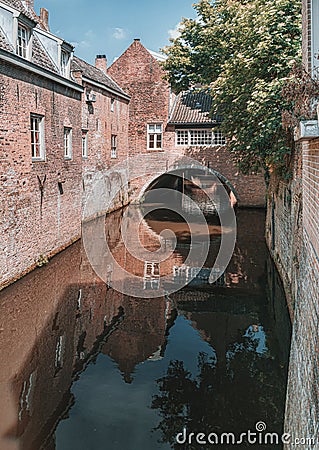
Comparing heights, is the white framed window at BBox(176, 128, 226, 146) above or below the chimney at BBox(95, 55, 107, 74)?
below

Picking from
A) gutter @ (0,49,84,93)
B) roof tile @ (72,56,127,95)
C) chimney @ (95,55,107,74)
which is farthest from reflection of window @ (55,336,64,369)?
chimney @ (95,55,107,74)

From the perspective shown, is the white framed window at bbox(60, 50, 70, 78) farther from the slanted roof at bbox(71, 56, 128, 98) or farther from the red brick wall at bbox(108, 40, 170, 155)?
the red brick wall at bbox(108, 40, 170, 155)

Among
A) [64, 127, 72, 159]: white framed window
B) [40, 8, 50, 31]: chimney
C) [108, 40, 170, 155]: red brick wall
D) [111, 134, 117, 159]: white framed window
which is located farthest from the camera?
[108, 40, 170, 155]: red brick wall

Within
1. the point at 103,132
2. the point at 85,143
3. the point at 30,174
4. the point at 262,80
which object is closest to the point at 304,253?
the point at 262,80

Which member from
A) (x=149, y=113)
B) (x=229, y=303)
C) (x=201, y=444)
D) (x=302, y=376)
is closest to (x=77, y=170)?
(x=229, y=303)

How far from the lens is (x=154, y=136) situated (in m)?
26.6

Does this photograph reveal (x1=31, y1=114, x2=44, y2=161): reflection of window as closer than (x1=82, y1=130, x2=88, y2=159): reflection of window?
Yes

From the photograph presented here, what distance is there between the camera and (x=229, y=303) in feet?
35.7

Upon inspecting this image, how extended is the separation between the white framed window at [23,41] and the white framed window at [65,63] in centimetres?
328

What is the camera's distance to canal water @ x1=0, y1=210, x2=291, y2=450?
19.3ft

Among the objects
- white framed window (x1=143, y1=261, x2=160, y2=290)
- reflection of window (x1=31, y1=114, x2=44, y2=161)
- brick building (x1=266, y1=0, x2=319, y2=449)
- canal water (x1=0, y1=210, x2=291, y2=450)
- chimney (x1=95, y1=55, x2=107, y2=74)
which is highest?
chimney (x1=95, y1=55, x2=107, y2=74)

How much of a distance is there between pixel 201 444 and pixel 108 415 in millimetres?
→ 1367

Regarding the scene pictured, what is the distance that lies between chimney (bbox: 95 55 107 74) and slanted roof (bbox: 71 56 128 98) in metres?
0.43

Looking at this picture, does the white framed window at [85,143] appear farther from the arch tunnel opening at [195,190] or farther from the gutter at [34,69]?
the arch tunnel opening at [195,190]
